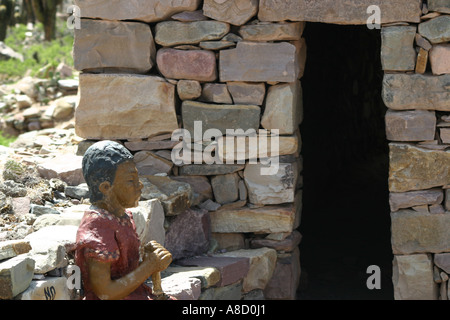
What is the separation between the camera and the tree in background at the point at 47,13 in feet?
35.4

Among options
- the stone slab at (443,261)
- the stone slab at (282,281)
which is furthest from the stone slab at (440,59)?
the stone slab at (282,281)

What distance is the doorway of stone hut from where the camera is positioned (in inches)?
261

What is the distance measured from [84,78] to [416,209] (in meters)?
2.57

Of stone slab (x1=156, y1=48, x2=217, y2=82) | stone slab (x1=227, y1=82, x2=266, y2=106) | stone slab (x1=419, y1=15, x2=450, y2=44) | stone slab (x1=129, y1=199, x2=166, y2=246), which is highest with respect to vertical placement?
stone slab (x1=419, y1=15, x2=450, y2=44)

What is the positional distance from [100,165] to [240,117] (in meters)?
1.85

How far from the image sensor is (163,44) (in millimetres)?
4625

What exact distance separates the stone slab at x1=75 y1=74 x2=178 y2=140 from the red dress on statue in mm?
1665

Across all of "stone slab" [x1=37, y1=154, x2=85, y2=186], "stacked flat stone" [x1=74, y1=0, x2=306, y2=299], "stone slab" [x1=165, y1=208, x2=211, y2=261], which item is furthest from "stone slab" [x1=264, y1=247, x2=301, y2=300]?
"stone slab" [x1=37, y1=154, x2=85, y2=186]

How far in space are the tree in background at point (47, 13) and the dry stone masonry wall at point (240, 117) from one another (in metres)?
6.63

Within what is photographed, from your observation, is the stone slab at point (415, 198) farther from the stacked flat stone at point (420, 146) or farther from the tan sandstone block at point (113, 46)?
the tan sandstone block at point (113, 46)

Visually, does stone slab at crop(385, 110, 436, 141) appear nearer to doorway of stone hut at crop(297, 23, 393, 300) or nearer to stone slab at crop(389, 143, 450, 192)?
stone slab at crop(389, 143, 450, 192)

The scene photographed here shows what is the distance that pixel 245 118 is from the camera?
4.62 metres

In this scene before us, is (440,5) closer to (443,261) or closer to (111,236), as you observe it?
(443,261)

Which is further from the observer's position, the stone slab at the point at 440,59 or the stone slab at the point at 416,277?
the stone slab at the point at 416,277
